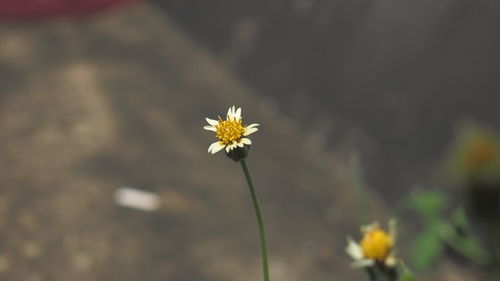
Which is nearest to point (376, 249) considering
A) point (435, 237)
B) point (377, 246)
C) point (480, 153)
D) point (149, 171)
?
point (377, 246)

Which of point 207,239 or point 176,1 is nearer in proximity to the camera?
point 207,239

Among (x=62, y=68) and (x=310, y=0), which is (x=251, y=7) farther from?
(x=62, y=68)

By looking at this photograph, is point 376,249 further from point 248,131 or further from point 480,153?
point 480,153

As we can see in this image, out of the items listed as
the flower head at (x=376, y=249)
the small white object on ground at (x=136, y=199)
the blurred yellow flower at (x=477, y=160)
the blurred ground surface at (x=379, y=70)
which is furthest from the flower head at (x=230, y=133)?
the small white object on ground at (x=136, y=199)

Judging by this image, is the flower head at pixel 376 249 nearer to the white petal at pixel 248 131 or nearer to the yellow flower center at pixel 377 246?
the yellow flower center at pixel 377 246

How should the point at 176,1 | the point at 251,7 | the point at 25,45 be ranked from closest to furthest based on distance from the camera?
the point at 251,7 < the point at 25,45 < the point at 176,1

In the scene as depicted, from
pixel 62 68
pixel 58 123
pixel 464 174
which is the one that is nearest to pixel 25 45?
pixel 62 68
